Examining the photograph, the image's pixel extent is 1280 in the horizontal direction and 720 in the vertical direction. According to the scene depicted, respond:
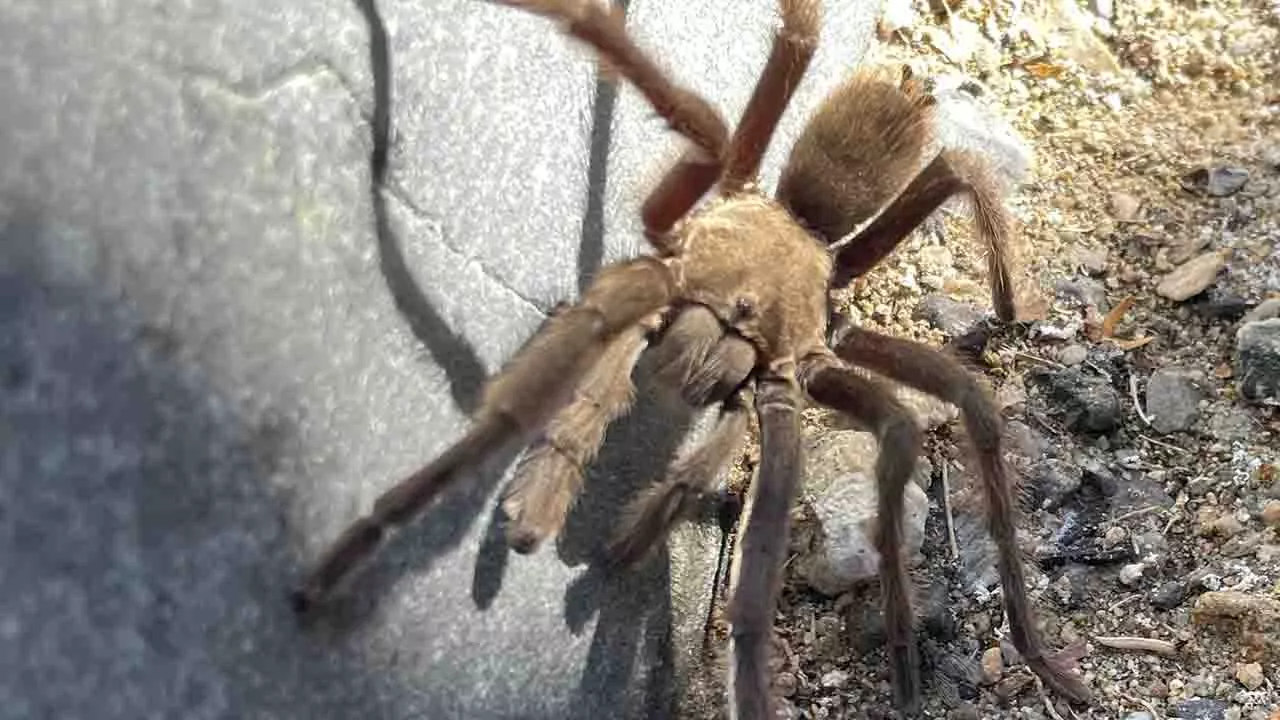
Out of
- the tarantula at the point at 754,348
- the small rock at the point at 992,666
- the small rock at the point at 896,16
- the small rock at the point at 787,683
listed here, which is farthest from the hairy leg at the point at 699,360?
the small rock at the point at 896,16

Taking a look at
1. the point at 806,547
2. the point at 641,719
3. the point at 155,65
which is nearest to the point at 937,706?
the point at 806,547

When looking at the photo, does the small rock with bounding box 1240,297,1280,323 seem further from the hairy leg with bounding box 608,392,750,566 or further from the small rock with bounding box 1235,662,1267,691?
the hairy leg with bounding box 608,392,750,566

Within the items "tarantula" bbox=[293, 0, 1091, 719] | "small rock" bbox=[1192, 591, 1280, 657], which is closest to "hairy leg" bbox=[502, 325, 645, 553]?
"tarantula" bbox=[293, 0, 1091, 719]

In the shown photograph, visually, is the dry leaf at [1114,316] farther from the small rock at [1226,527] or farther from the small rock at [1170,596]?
the small rock at [1170,596]

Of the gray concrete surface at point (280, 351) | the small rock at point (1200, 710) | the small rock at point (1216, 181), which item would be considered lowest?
the gray concrete surface at point (280, 351)

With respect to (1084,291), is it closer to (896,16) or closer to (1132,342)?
(1132,342)

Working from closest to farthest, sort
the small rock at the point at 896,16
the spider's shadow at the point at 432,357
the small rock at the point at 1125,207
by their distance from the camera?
the spider's shadow at the point at 432,357 < the small rock at the point at 1125,207 < the small rock at the point at 896,16
